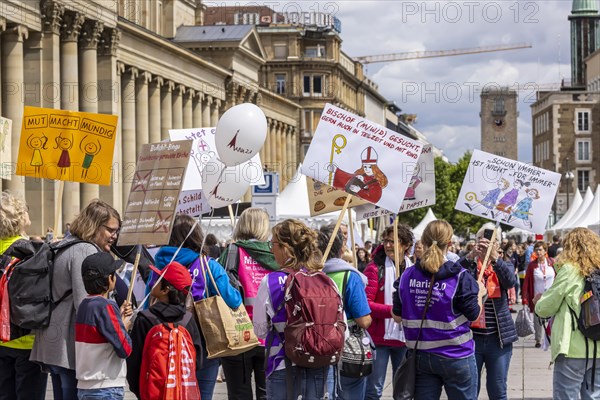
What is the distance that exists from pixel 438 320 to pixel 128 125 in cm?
4788

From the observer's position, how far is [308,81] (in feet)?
368

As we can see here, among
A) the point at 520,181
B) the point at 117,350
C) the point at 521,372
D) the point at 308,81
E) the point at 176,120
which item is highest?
the point at 308,81

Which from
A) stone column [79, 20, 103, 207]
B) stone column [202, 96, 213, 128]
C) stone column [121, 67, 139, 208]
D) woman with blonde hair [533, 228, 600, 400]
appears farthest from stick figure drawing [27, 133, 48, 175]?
stone column [202, 96, 213, 128]

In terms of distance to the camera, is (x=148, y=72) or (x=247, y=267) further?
(x=148, y=72)

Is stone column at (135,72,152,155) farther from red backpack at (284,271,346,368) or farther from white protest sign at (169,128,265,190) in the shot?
red backpack at (284,271,346,368)

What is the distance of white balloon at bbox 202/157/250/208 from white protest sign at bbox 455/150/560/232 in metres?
2.16

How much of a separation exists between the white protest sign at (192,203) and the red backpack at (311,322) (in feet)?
18.1

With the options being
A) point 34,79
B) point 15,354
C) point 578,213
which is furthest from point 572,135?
point 15,354

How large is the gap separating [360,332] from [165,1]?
251 ft

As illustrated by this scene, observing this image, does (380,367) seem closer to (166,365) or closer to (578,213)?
(166,365)

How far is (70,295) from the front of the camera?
28.1 feet

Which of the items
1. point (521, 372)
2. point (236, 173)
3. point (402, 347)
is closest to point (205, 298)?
point (402, 347)

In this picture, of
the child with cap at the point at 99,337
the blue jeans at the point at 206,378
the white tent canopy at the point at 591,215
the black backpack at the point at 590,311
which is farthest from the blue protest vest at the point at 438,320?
the white tent canopy at the point at 591,215

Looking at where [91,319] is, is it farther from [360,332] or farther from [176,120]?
[176,120]
